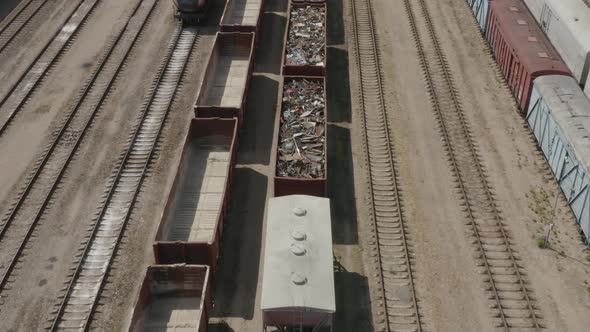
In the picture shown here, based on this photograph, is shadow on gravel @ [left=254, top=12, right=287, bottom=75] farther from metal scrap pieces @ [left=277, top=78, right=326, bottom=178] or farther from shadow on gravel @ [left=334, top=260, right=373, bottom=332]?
shadow on gravel @ [left=334, top=260, right=373, bottom=332]

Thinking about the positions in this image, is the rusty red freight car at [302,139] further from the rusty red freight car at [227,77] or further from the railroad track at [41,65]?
the railroad track at [41,65]

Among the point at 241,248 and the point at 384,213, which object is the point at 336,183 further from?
the point at 241,248

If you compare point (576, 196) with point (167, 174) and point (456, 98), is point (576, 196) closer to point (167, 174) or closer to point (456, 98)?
point (456, 98)

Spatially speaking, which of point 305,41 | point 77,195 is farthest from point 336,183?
point 77,195

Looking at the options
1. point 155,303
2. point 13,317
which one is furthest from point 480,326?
point 13,317

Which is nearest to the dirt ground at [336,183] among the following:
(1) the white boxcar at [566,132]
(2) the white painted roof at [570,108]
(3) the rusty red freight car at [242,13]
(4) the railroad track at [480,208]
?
(4) the railroad track at [480,208]
